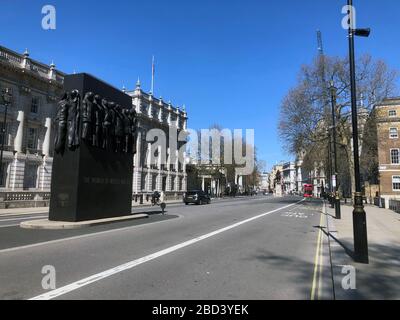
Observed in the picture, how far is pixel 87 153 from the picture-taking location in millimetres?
15828

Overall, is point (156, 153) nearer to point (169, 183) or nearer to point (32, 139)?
point (169, 183)

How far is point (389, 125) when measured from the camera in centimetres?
6294

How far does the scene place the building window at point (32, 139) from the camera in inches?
1671

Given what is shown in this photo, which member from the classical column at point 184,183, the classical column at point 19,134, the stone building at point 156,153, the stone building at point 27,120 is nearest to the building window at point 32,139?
the stone building at point 27,120

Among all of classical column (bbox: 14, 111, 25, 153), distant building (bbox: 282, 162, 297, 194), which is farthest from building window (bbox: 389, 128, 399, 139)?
distant building (bbox: 282, 162, 297, 194)

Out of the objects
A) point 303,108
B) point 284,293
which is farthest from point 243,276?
point 303,108

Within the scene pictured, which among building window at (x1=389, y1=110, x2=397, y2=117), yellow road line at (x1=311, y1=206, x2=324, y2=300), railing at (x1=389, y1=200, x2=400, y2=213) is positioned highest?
building window at (x1=389, y1=110, x2=397, y2=117)

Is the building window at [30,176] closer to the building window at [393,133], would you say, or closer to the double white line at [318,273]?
the double white line at [318,273]

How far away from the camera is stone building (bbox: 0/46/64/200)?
129 feet

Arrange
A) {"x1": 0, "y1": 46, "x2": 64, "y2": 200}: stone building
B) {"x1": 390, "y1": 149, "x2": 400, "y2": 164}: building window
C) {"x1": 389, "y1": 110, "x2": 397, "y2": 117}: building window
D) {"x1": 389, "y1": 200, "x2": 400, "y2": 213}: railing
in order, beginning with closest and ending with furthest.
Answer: {"x1": 389, "y1": 200, "x2": 400, "y2": 213}: railing
{"x1": 0, "y1": 46, "x2": 64, "y2": 200}: stone building
{"x1": 389, "y1": 110, "x2": 397, "y2": 117}: building window
{"x1": 390, "y1": 149, "x2": 400, "y2": 164}: building window

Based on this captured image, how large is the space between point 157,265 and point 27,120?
3896cm

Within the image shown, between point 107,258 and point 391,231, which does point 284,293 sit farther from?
point 391,231

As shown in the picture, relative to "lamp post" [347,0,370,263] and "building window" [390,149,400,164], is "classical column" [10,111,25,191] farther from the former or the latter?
"building window" [390,149,400,164]

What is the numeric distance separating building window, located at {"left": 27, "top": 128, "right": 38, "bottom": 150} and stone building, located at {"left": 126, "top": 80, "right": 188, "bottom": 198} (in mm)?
18526
